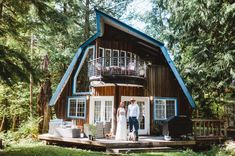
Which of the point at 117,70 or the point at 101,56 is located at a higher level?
the point at 101,56

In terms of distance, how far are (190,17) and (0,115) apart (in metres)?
15.1

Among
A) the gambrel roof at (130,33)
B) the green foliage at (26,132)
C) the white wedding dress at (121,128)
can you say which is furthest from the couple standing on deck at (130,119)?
the green foliage at (26,132)

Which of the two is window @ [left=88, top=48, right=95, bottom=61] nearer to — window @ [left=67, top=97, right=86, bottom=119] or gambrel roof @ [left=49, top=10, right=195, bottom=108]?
gambrel roof @ [left=49, top=10, right=195, bottom=108]

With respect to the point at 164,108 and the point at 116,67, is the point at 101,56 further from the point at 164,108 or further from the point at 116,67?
the point at 164,108

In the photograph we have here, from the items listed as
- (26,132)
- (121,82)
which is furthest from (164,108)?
(26,132)

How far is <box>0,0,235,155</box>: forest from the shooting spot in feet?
31.0

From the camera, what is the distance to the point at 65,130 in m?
13.7

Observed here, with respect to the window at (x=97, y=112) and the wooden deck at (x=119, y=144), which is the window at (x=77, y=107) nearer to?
the window at (x=97, y=112)

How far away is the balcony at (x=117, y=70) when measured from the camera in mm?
13875

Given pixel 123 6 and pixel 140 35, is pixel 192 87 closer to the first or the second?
pixel 140 35

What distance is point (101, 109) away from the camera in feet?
49.3

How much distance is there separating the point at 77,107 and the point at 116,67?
376 cm

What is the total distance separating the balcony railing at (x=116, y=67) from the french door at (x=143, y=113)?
1405 millimetres

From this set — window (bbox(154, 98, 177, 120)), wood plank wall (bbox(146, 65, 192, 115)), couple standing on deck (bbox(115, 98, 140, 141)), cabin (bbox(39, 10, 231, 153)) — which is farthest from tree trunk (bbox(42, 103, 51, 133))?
A: window (bbox(154, 98, 177, 120))
